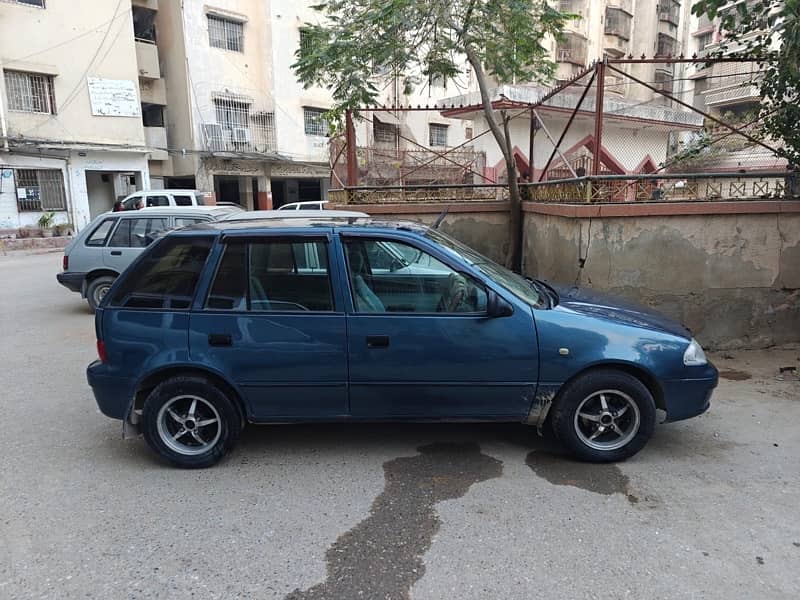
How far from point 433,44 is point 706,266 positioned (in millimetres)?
4709

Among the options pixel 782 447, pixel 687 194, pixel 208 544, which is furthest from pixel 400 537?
pixel 687 194

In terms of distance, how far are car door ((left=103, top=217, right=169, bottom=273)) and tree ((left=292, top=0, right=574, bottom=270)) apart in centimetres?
316

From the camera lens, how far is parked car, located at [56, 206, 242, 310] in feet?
27.2

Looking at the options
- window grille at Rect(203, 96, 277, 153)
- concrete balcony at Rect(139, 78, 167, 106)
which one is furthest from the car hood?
concrete balcony at Rect(139, 78, 167, 106)

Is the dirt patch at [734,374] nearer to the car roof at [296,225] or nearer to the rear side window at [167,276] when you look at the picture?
the car roof at [296,225]

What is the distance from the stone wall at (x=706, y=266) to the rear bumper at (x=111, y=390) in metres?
4.51

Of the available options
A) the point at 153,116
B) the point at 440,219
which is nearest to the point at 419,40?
the point at 440,219

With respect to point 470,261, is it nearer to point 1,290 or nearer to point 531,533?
point 531,533

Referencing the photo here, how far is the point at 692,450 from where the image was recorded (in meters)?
3.88

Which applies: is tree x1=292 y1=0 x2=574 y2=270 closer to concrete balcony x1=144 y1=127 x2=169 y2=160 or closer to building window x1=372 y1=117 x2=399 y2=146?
building window x1=372 y1=117 x2=399 y2=146

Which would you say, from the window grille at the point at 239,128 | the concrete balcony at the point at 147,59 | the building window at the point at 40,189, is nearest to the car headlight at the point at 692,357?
the building window at the point at 40,189

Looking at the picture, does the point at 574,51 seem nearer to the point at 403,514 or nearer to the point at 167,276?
the point at 167,276

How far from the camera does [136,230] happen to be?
27.7 feet

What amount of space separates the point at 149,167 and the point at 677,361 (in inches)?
960
